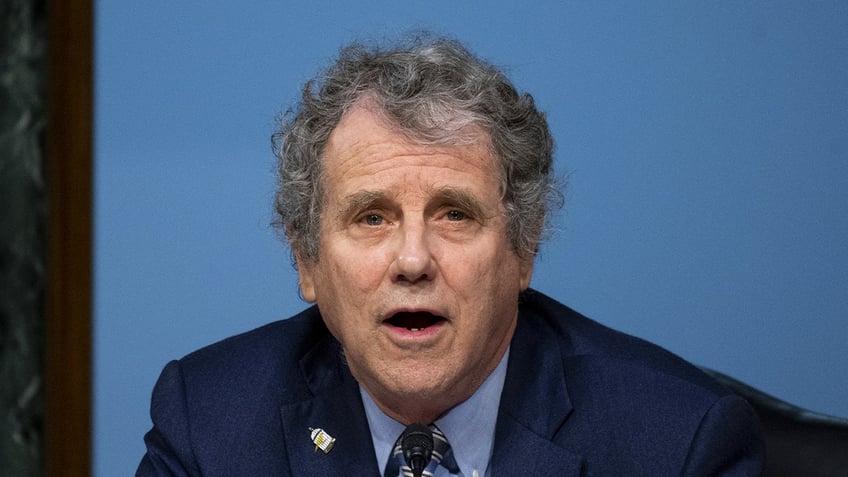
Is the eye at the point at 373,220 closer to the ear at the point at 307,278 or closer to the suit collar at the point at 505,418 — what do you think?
the ear at the point at 307,278

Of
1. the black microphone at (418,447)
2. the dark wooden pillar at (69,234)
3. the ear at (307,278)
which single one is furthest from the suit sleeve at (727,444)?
the dark wooden pillar at (69,234)

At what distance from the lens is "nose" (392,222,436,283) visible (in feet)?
5.61

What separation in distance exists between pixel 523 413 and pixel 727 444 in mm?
363

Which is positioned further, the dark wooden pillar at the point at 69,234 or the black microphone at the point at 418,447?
the black microphone at the point at 418,447

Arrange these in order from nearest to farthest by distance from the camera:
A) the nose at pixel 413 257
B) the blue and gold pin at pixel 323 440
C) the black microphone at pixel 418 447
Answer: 1. the black microphone at pixel 418 447
2. the nose at pixel 413 257
3. the blue and gold pin at pixel 323 440

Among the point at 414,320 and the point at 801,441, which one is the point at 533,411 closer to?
the point at 414,320

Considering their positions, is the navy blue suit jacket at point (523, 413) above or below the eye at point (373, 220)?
below

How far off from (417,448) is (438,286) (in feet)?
0.93

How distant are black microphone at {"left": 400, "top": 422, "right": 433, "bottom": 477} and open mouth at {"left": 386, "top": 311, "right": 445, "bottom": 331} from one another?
0.22 meters

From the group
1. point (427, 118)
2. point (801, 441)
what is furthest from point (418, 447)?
point (801, 441)

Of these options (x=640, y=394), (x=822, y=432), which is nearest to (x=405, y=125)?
(x=640, y=394)

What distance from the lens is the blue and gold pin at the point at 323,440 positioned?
1.93 meters

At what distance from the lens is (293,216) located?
2023 mm

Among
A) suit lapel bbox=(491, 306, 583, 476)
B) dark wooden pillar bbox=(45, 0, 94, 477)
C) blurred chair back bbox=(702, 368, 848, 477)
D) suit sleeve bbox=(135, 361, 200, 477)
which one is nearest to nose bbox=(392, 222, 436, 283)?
suit lapel bbox=(491, 306, 583, 476)
